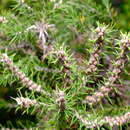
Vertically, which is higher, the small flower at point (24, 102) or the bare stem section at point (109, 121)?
the small flower at point (24, 102)

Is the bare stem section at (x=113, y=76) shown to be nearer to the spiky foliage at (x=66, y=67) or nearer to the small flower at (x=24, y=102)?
the spiky foliage at (x=66, y=67)

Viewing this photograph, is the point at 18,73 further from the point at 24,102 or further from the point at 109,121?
the point at 109,121

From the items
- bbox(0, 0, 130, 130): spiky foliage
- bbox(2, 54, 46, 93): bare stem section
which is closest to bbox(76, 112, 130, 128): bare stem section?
bbox(0, 0, 130, 130): spiky foliage

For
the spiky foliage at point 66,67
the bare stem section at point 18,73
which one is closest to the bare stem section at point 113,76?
the spiky foliage at point 66,67

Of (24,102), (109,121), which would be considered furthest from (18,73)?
(109,121)

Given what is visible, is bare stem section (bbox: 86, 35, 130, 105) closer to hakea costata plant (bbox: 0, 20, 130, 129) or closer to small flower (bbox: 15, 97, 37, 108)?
hakea costata plant (bbox: 0, 20, 130, 129)

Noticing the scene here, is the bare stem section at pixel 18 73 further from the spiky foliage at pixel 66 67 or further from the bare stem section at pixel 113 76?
→ the bare stem section at pixel 113 76

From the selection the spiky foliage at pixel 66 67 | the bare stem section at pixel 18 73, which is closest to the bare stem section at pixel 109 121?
the spiky foliage at pixel 66 67
